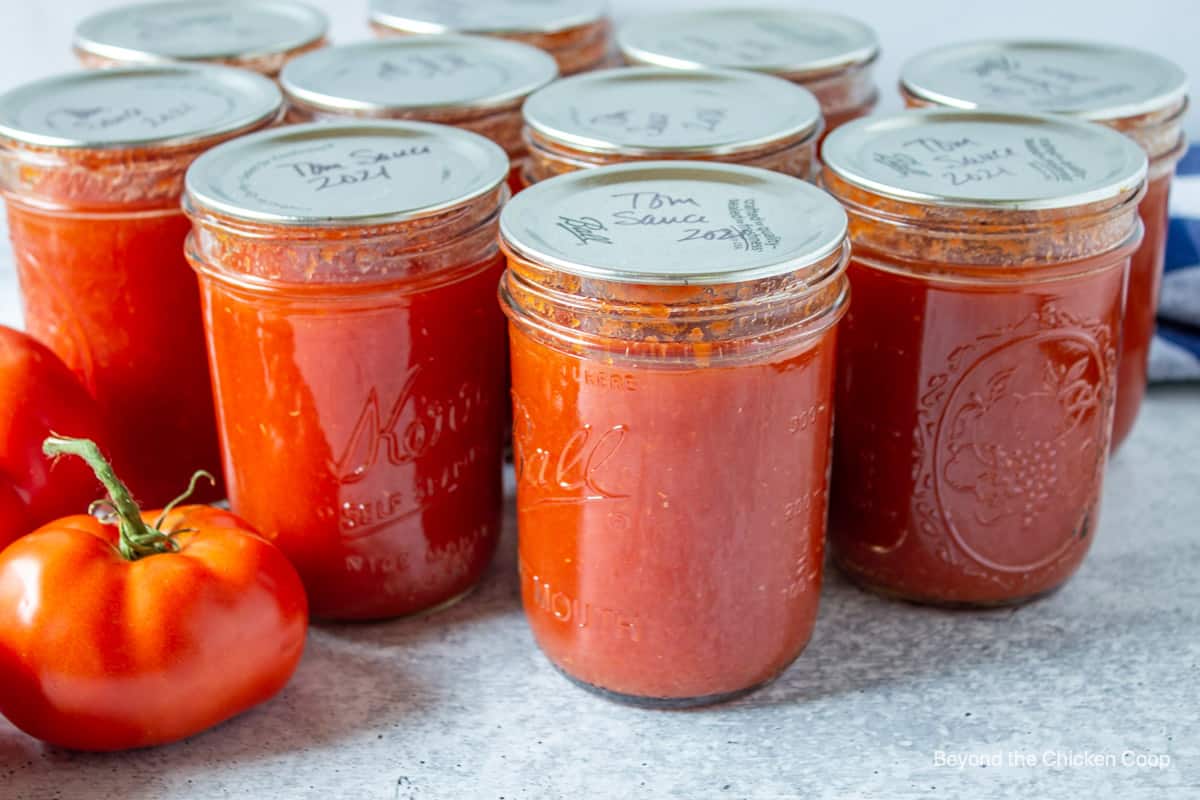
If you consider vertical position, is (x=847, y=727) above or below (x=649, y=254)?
below

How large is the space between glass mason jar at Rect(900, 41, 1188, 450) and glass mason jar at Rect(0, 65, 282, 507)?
647 mm

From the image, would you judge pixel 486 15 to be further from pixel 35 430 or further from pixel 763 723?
pixel 763 723

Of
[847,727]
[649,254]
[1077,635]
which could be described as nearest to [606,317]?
[649,254]

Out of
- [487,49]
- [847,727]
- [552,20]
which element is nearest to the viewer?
[847,727]

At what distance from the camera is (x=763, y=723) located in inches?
43.2

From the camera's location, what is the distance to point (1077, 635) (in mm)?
1199

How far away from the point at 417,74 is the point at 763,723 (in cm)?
71

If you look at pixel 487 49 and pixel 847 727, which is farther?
pixel 487 49

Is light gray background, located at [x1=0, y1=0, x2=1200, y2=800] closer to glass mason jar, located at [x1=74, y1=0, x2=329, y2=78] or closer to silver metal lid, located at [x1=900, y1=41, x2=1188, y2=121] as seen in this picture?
silver metal lid, located at [x1=900, y1=41, x2=1188, y2=121]

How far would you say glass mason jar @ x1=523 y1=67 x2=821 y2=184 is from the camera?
1188mm

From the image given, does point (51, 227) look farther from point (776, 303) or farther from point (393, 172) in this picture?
point (776, 303)

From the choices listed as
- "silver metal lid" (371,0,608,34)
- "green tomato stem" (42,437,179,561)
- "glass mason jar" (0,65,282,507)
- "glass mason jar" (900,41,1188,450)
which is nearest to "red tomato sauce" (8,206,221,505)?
"glass mason jar" (0,65,282,507)

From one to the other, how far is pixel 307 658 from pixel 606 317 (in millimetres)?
428

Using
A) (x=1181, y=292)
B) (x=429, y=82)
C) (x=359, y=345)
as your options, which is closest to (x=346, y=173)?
(x=359, y=345)
